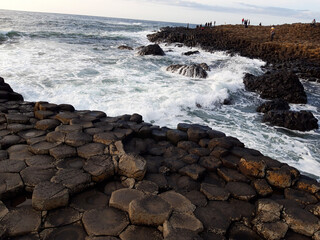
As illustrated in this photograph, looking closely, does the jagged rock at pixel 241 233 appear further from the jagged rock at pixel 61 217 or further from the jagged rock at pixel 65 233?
the jagged rock at pixel 61 217

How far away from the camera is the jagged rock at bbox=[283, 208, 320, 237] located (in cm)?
263

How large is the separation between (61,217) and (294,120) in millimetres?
6972

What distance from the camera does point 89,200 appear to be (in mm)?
2855

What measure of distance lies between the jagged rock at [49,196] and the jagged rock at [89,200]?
0.43 ft

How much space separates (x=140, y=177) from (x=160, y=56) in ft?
57.3

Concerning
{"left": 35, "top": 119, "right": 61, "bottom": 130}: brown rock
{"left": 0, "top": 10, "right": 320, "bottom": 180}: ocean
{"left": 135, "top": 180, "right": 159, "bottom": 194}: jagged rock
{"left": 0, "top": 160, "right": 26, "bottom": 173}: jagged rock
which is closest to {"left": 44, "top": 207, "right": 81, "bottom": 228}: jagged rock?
{"left": 135, "top": 180, "right": 159, "bottom": 194}: jagged rock

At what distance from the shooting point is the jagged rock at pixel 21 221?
2.34 meters

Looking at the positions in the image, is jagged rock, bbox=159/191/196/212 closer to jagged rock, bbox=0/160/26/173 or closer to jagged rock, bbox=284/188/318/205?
jagged rock, bbox=284/188/318/205

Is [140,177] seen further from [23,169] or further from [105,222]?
[23,169]

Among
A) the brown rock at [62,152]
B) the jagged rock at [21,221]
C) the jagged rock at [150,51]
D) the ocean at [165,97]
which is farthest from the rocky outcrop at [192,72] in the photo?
the jagged rock at [21,221]

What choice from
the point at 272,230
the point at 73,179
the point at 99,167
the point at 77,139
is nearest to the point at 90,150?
the point at 77,139

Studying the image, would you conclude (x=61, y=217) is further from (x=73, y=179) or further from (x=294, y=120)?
(x=294, y=120)

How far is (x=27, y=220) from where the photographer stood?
246 centimetres

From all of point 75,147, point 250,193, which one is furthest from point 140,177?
point 250,193
